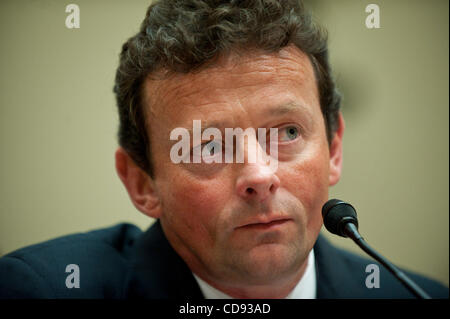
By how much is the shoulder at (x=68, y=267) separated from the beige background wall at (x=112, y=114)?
130 millimetres

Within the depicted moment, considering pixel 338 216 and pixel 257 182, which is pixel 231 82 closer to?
pixel 257 182

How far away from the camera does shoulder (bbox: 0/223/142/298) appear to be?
128 cm

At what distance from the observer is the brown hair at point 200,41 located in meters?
1.24

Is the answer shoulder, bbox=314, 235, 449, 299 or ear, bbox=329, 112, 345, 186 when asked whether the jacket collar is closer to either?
shoulder, bbox=314, 235, 449, 299

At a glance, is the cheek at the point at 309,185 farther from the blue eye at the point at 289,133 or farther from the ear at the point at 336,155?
the ear at the point at 336,155

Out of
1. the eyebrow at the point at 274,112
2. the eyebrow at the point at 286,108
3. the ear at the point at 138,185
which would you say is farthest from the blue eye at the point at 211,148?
the ear at the point at 138,185

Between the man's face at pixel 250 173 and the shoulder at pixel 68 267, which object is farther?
the shoulder at pixel 68 267

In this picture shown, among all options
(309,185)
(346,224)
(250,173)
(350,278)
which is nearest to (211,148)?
(250,173)

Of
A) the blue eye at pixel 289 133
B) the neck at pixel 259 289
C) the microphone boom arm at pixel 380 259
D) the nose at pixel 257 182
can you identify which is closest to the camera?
the microphone boom arm at pixel 380 259

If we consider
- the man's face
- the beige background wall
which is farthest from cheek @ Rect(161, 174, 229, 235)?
the beige background wall

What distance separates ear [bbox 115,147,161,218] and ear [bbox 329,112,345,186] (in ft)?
1.80

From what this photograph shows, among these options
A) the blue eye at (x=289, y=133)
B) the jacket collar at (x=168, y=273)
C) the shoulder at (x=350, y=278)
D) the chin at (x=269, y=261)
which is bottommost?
the shoulder at (x=350, y=278)

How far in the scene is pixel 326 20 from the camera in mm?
1474
